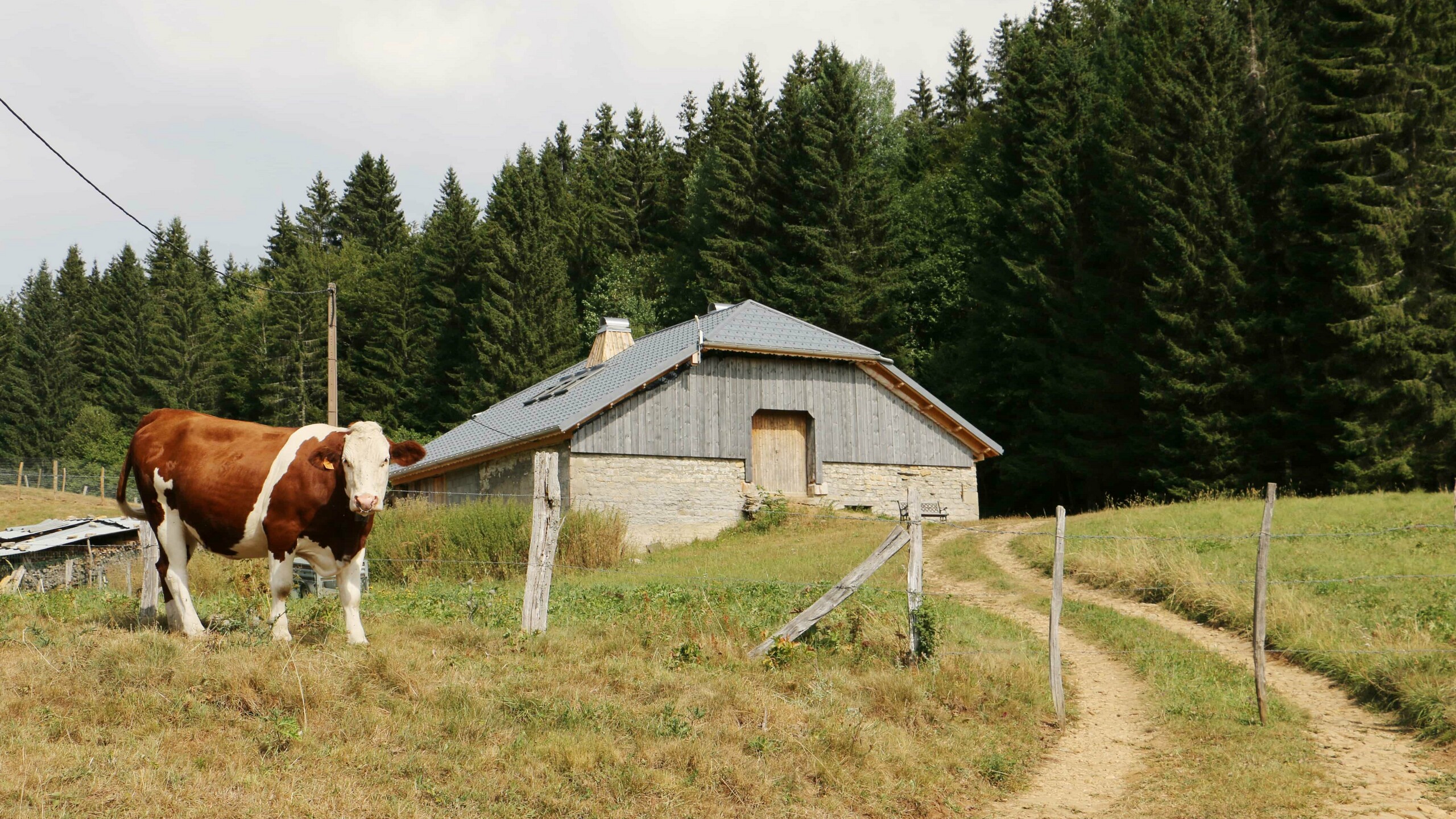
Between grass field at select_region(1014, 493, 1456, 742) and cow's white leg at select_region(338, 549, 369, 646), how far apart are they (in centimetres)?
846

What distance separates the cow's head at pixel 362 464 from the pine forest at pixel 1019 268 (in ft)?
66.6

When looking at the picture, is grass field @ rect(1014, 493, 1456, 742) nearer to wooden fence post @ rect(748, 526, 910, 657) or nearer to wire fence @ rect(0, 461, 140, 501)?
wooden fence post @ rect(748, 526, 910, 657)

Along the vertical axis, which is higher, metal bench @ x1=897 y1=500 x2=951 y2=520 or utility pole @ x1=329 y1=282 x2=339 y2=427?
utility pole @ x1=329 y1=282 x2=339 y2=427

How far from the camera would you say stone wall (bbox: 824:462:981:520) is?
26.8m

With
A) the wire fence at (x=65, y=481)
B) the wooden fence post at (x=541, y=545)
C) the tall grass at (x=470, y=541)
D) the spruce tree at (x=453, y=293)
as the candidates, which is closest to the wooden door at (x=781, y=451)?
the tall grass at (x=470, y=541)

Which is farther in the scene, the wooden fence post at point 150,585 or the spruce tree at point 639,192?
the spruce tree at point 639,192

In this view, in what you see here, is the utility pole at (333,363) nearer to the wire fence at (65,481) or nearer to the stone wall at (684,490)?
the stone wall at (684,490)

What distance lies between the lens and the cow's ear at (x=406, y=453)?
854 cm

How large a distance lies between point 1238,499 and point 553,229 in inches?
1553

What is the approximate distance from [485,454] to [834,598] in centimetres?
1646

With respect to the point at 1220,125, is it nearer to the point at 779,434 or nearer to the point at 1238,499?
the point at 1238,499

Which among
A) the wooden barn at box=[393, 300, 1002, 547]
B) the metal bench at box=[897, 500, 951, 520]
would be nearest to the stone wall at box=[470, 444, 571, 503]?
the wooden barn at box=[393, 300, 1002, 547]

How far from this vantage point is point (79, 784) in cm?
584

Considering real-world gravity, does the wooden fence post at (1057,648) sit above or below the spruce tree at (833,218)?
below
